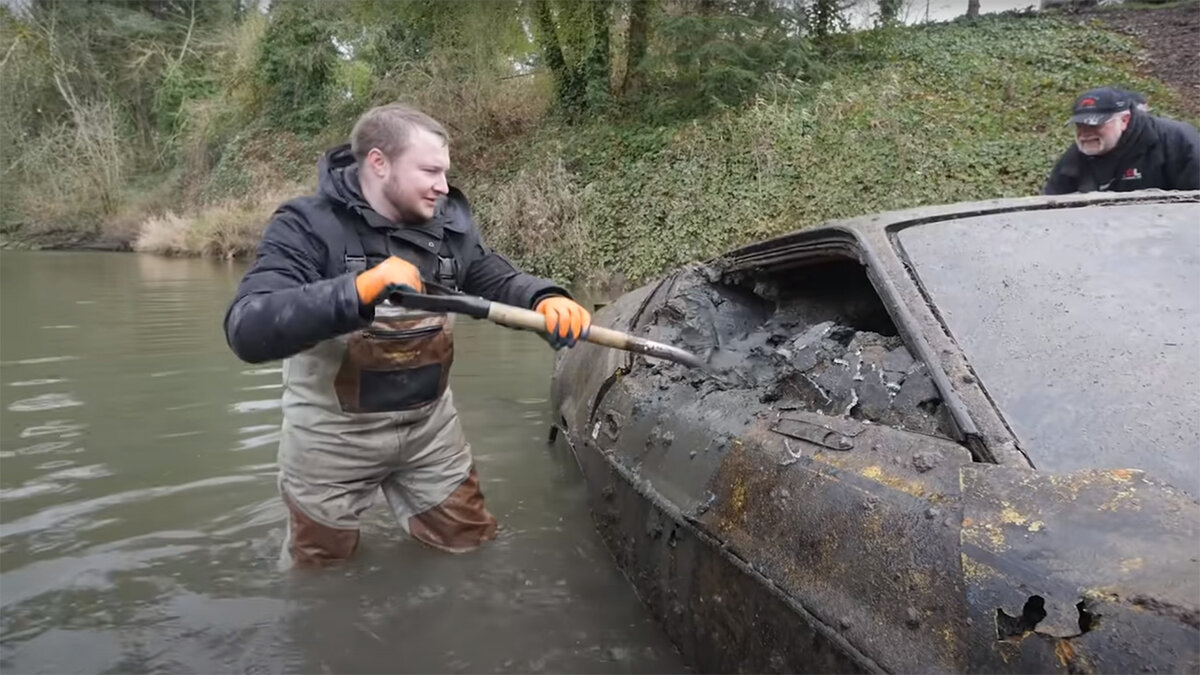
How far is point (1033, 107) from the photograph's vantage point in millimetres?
11711

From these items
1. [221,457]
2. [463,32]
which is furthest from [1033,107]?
[221,457]

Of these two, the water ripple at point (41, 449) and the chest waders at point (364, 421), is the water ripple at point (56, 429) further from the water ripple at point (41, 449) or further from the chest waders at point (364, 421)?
the chest waders at point (364, 421)

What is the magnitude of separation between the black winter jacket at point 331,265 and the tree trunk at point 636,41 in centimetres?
1117

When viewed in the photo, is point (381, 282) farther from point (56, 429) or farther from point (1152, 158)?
point (56, 429)

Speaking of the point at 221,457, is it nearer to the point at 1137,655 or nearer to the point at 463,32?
the point at 1137,655

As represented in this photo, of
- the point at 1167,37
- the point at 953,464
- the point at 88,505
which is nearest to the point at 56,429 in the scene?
the point at 88,505

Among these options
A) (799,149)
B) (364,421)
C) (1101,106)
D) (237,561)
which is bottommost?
(237,561)

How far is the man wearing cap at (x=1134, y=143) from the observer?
163 inches

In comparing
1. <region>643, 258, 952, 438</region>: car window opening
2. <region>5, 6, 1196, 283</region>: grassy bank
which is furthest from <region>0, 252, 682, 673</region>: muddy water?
<region>5, 6, 1196, 283</region>: grassy bank

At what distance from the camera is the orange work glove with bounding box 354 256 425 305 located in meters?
2.53

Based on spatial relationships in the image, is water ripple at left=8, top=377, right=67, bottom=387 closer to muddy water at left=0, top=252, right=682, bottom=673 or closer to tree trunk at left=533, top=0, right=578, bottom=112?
muddy water at left=0, top=252, right=682, bottom=673

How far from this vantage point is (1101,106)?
163 inches

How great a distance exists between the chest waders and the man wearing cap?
10.1ft

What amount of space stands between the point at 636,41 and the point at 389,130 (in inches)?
483
